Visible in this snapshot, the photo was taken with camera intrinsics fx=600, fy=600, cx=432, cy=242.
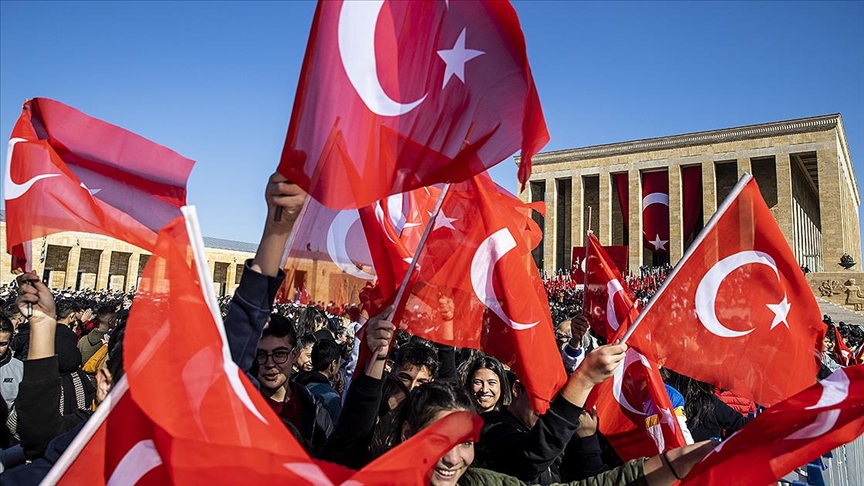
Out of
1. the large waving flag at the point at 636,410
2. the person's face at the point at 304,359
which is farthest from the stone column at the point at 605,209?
the large waving flag at the point at 636,410

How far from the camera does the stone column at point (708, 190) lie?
1484 inches

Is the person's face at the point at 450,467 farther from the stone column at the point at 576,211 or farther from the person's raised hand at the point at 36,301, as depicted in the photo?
the stone column at the point at 576,211

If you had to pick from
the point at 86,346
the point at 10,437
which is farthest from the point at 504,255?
the point at 86,346

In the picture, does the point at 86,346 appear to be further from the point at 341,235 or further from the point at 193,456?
the point at 193,456

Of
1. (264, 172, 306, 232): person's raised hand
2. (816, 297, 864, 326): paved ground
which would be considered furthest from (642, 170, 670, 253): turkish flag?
(264, 172, 306, 232): person's raised hand

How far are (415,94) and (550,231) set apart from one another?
42765mm

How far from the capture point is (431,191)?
4.75m

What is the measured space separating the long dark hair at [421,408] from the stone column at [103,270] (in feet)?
156

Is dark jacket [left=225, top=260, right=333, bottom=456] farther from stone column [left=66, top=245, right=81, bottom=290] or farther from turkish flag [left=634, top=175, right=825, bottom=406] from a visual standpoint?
stone column [left=66, top=245, right=81, bottom=290]

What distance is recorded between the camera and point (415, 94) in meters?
2.43

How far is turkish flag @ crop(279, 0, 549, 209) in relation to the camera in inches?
85.4

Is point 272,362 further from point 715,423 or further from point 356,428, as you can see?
point 715,423

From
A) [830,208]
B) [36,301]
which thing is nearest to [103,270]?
[36,301]

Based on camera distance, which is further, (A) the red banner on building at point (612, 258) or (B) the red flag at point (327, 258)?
(A) the red banner on building at point (612, 258)
